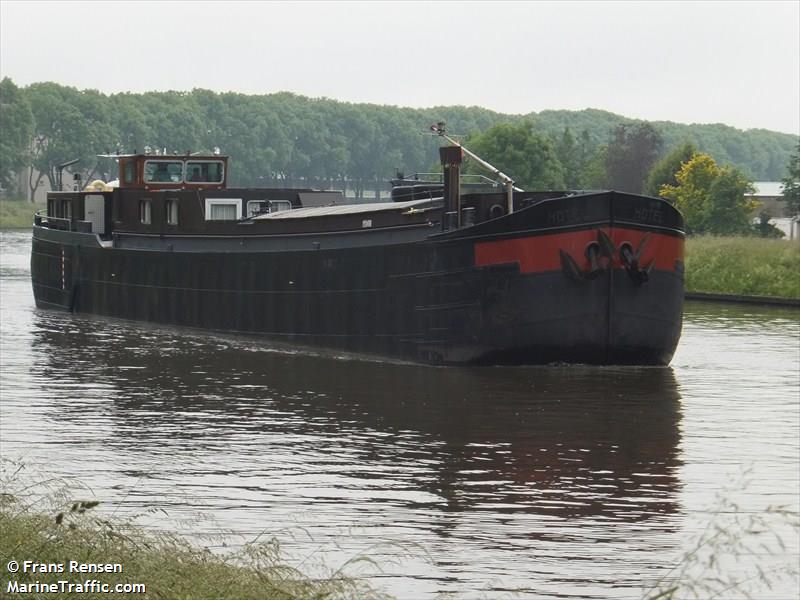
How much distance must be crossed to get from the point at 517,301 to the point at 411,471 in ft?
41.1

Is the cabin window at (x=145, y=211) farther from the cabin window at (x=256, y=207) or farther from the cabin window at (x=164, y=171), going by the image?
the cabin window at (x=256, y=207)

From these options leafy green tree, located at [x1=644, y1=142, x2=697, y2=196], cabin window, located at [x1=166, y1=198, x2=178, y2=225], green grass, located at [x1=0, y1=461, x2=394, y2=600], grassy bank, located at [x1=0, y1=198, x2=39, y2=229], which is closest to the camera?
green grass, located at [x1=0, y1=461, x2=394, y2=600]

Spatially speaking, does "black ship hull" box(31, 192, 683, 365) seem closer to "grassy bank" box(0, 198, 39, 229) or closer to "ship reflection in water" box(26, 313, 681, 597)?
"ship reflection in water" box(26, 313, 681, 597)

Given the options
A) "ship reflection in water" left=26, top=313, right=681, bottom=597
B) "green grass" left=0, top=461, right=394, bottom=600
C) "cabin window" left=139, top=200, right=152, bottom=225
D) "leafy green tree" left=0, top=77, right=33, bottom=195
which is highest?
"leafy green tree" left=0, top=77, right=33, bottom=195

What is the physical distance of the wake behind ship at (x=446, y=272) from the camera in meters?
35.7

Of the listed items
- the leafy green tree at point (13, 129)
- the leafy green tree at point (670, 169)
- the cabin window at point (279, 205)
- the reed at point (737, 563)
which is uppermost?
the leafy green tree at point (13, 129)

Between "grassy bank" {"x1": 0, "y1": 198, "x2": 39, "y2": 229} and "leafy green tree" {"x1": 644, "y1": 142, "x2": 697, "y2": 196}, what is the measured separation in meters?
81.8

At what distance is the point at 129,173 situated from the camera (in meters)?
53.9

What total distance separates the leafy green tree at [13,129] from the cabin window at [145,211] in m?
142

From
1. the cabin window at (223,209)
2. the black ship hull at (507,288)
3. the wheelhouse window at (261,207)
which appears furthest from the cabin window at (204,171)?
the black ship hull at (507,288)

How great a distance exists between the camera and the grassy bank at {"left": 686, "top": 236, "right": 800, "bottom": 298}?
62.9 metres

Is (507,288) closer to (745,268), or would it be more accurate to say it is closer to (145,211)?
(145,211)

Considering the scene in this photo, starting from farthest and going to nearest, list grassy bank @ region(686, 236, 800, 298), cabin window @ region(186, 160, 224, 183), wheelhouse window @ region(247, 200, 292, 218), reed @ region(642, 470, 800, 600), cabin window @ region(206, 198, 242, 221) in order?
grassy bank @ region(686, 236, 800, 298) < cabin window @ region(186, 160, 224, 183) < wheelhouse window @ region(247, 200, 292, 218) < cabin window @ region(206, 198, 242, 221) < reed @ region(642, 470, 800, 600)

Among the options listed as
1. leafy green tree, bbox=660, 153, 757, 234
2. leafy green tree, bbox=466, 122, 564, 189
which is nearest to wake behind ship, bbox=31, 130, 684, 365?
leafy green tree, bbox=660, 153, 757, 234
